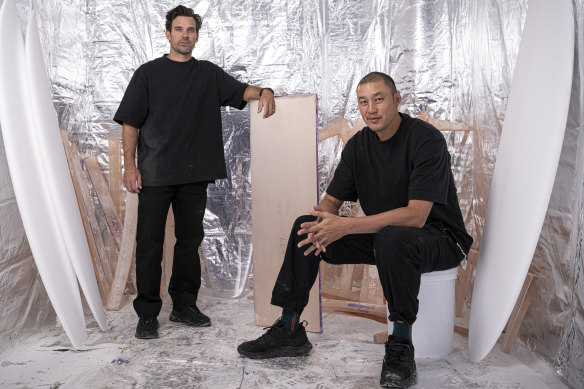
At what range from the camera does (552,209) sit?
6.30 feet

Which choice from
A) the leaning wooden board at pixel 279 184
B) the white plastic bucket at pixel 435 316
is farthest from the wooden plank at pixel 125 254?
the white plastic bucket at pixel 435 316

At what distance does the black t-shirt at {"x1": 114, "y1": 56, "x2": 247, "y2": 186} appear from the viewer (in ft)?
7.84

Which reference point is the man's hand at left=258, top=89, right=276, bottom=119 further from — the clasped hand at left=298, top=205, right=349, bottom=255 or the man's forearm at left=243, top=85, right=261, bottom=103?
the clasped hand at left=298, top=205, right=349, bottom=255

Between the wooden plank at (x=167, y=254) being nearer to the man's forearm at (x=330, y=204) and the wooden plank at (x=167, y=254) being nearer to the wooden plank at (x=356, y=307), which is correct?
the wooden plank at (x=356, y=307)

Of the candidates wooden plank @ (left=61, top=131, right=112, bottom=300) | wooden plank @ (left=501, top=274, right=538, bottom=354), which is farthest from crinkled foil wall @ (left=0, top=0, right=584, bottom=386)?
wooden plank @ (left=501, top=274, right=538, bottom=354)

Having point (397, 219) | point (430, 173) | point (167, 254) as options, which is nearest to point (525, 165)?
point (430, 173)

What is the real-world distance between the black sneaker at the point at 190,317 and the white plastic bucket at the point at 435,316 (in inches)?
35.2

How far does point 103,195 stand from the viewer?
3000 mm

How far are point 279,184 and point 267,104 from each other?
14.4 inches

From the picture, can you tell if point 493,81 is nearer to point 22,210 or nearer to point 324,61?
point 324,61

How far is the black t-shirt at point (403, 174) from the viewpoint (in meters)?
1.88

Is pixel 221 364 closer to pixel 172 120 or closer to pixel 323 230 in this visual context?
pixel 323 230

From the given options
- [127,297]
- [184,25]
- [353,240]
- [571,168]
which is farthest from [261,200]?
[571,168]

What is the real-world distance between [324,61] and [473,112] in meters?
0.86
